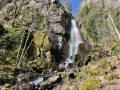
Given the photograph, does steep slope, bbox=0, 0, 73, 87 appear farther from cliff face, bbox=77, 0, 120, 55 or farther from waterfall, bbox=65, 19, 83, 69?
cliff face, bbox=77, 0, 120, 55

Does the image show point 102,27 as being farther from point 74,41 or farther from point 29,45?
point 29,45

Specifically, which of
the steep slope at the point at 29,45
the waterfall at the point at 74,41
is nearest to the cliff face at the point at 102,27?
the waterfall at the point at 74,41

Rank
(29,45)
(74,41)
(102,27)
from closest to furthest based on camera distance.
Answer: (29,45), (74,41), (102,27)

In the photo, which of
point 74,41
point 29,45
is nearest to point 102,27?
point 74,41

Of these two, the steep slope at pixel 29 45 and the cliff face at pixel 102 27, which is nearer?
the steep slope at pixel 29 45

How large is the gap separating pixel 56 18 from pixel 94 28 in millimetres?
10746

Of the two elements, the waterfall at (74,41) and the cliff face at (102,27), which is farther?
the cliff face at (102,27)

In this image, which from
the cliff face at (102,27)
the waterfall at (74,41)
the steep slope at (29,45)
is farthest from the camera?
the cliff face at (102,27)

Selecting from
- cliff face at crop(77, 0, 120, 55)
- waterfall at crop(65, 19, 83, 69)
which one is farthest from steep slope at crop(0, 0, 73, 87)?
cliff face at crop(77, 0, 120, 55)

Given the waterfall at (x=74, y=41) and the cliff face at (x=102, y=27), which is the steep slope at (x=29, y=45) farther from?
the cliff face at (x=102, y=27)

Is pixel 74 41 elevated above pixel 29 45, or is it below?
below

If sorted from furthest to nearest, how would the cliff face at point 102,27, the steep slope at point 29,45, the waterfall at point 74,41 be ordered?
the cliff face at point 102,27 < the waterfall at point 74,41 < the steep slope at point 29,45

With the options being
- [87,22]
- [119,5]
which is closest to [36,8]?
[87,22]

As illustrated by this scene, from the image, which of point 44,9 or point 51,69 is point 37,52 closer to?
point 51,69
